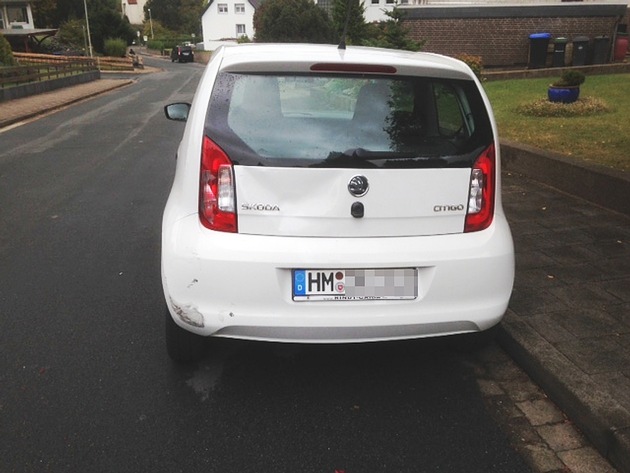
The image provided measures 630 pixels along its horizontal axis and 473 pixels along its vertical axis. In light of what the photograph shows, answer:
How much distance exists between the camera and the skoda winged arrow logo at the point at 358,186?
292cm

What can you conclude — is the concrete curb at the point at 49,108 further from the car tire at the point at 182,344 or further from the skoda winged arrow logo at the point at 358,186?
the skoda winged arrow logo at the point at 358,186

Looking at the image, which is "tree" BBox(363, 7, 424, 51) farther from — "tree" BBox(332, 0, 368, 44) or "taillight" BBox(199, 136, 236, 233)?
"taillight" BBox(199, 136, 236, 233)

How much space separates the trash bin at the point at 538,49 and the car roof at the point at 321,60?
63.8 feet

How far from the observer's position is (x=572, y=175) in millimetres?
6652

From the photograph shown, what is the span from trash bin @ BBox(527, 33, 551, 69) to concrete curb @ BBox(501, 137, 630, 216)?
14.4 meters

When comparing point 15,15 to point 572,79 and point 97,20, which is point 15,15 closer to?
point 97,20

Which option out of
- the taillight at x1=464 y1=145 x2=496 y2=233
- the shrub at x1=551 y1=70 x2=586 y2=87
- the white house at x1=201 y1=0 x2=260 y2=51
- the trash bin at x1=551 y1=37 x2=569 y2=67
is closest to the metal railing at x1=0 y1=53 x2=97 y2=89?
the shrub at x1=551 y1=70 x2=586 y2=87

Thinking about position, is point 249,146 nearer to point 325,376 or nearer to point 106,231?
point 325,376

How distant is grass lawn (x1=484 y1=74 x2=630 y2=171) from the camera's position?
7.65 metres

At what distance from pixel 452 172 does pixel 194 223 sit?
126 cm

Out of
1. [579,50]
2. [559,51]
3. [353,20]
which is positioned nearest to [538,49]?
[559,51]

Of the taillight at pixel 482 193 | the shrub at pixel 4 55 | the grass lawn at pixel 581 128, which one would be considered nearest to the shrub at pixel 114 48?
the shrub at pixel 4 55

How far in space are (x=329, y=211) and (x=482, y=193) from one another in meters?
0.80

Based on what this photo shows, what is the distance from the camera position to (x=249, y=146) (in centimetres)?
294
